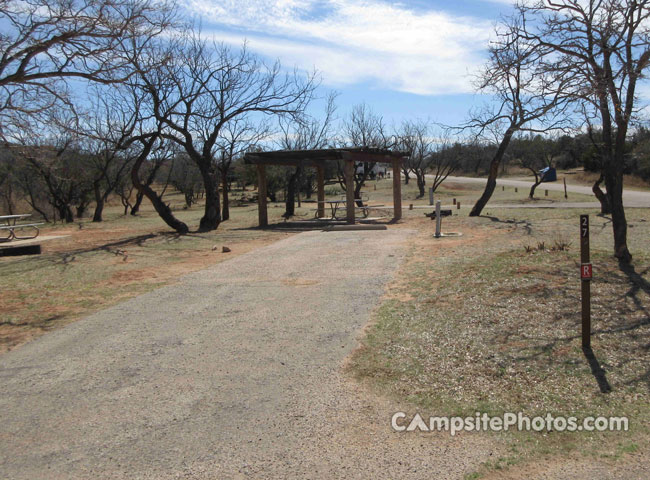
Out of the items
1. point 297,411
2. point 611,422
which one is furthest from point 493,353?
point 297,411

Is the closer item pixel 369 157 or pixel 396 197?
pixel 369 157

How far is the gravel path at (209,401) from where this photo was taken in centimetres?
334

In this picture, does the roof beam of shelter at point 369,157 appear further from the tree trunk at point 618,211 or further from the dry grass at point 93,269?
the tree trunk at point 618,211

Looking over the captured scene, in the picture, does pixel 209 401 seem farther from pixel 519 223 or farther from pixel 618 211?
pixel 519 223

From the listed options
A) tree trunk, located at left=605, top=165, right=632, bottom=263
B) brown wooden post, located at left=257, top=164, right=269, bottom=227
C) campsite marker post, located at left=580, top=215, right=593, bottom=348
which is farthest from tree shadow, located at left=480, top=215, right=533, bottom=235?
campsite marker post, located at left=580, top=215, right=593, bottom=348

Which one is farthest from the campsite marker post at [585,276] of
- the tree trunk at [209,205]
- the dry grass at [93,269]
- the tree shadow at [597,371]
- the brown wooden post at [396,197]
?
the tree trunk at [209,205]

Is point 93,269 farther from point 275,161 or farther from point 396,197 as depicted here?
point 396,197

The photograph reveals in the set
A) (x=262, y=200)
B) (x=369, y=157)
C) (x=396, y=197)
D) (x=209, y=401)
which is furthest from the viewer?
(x=262, y=200)

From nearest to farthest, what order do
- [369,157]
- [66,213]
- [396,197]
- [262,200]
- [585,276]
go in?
[585,276] → [369,157] → [396,197] → [262,200] → [66,213]

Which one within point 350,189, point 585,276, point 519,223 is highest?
point 350,189

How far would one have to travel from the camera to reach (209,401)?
166 inches

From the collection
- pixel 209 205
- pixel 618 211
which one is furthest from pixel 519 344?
pixel 209 205

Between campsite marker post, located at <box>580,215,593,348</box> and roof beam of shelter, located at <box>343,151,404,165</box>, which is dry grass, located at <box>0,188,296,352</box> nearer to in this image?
roof beam of shelter, located at <box>343,151,404,165</box>

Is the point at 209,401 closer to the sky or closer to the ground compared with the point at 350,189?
closer to the ground
